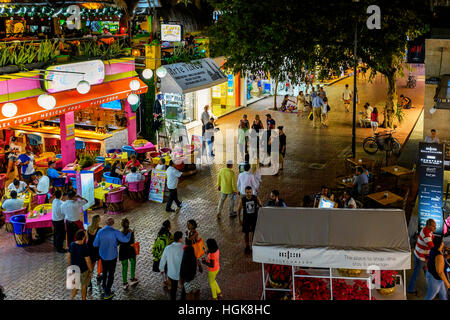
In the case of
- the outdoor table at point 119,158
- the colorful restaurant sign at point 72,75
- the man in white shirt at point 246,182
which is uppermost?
the colorful restaurant sign at point 72,75

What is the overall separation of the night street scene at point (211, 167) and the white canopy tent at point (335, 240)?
0.03 meters

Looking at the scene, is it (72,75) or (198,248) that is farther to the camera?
(72,75)

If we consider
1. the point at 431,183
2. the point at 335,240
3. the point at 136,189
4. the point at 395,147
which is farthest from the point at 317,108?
the point at 335,240

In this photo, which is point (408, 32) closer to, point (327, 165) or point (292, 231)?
point (327, 165)

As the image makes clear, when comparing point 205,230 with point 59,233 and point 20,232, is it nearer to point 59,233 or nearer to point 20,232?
point 59,233

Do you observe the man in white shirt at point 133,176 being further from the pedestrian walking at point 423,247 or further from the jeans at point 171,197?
the pedestrian walking at point 423,247

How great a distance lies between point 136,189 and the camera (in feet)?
50.5

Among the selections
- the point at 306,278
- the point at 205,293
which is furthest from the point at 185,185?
the point at 306,278

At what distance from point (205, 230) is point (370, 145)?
10.1 meters

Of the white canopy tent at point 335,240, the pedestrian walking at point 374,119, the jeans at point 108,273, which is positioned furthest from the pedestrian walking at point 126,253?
the pedestrian walking at point 374,119

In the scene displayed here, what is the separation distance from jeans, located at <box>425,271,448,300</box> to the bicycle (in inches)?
415

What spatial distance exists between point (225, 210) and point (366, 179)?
3891mm

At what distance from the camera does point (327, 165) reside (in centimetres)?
1928

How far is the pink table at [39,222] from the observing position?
12.4m
